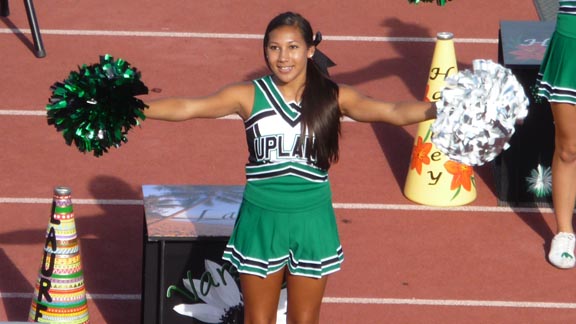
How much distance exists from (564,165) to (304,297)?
93.8 inches

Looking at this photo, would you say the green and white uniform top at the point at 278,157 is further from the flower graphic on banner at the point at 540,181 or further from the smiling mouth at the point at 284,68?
the flower graphic on banner at the point at 540,181

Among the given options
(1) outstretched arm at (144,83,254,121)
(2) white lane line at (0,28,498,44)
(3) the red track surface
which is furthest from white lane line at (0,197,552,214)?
(1) outstretched arm at (144,83,254,121)

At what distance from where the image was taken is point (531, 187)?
26.1ft

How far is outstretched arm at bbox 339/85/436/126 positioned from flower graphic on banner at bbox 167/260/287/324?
112 cm

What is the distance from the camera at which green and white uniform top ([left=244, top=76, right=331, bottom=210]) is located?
200 inches

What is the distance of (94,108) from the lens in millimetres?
4852

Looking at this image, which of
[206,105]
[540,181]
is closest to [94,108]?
[206,105]

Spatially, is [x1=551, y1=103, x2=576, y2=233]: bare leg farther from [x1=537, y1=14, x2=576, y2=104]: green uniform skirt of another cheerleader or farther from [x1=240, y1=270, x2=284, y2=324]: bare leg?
[x1=240, y1=270, x2=284, y2=324]: bare leg

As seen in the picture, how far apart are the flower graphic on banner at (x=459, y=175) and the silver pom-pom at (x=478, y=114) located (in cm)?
316

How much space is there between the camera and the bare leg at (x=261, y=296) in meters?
5.22

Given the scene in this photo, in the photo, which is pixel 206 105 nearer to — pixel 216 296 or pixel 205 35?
pixel 216 296

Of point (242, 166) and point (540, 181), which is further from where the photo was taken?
point (242, 166)

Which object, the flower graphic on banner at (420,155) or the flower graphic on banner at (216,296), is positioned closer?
the flower graphic on banner at (216,296)

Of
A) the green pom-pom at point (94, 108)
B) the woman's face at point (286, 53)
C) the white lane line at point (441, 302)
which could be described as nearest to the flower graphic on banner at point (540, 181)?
the white lane line at point (441, 302)
